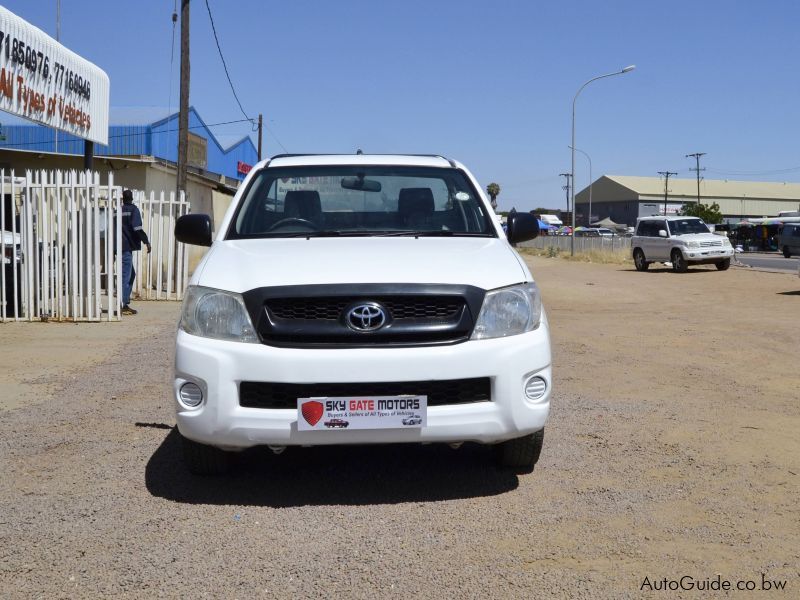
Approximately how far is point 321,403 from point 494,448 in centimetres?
121

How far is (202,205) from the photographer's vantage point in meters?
30.2

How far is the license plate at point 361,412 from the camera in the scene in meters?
4.05

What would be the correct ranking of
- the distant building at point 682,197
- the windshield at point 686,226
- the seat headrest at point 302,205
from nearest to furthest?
the seat headrest at point 302,205, the windshield at point 686,226, the distant building at point 682,197

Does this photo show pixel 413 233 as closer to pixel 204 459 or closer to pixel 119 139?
pixel 204 459

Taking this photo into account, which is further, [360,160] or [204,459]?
[360,160]

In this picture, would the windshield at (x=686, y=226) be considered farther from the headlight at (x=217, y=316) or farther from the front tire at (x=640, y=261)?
the headlight at (x=217, y=316)

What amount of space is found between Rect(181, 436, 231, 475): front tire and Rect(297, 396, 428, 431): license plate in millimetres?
714

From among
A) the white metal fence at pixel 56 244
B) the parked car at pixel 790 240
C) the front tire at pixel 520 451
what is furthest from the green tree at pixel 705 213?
the front tire at pixel 520 451

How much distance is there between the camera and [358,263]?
4.38m

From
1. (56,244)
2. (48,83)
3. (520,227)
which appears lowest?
(56,244)

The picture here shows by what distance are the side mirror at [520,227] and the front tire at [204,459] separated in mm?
2149

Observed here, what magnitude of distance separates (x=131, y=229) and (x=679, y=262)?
1800 cm

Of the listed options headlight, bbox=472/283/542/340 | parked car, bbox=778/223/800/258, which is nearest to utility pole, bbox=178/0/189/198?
headlight, bbox=472/283/542/340

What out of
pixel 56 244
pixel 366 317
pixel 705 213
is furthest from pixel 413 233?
pixel 705 213
